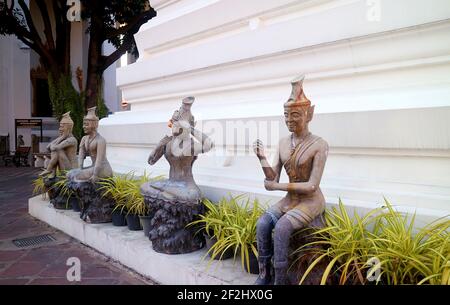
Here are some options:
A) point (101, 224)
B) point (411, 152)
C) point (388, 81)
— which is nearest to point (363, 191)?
point (411, 152)

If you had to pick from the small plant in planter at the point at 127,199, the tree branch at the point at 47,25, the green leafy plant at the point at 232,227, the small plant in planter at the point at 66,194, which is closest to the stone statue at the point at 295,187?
the green leafy plant at the point at 232,227

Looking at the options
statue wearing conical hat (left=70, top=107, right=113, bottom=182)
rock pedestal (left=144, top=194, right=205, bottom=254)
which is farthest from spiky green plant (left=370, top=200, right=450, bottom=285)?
statue wearing conical hat (left=70, top=107, right=113, bottom=182)

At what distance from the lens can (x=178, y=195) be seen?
2967mm

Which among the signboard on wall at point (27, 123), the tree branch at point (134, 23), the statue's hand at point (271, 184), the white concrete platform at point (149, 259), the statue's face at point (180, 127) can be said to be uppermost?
the tree branch at point (134, 23)

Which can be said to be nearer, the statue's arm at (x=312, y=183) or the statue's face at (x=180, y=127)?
the statue's arm at (x=312, y=183)

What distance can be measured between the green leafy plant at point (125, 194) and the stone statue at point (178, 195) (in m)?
0.41

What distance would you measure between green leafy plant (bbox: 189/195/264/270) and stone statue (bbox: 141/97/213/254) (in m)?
0.13

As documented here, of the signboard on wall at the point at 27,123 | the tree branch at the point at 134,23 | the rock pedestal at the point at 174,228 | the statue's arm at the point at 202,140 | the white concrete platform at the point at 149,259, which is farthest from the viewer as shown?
the signboard on wall at the point at 27,123

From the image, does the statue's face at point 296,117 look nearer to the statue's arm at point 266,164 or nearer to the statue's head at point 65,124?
the statue's arm at point 266,164

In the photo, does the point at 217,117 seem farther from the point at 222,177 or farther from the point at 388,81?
the point at 388,81

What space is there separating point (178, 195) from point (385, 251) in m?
1.57

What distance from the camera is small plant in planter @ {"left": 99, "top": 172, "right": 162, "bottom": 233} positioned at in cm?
355

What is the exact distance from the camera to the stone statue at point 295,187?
7.11 ft
